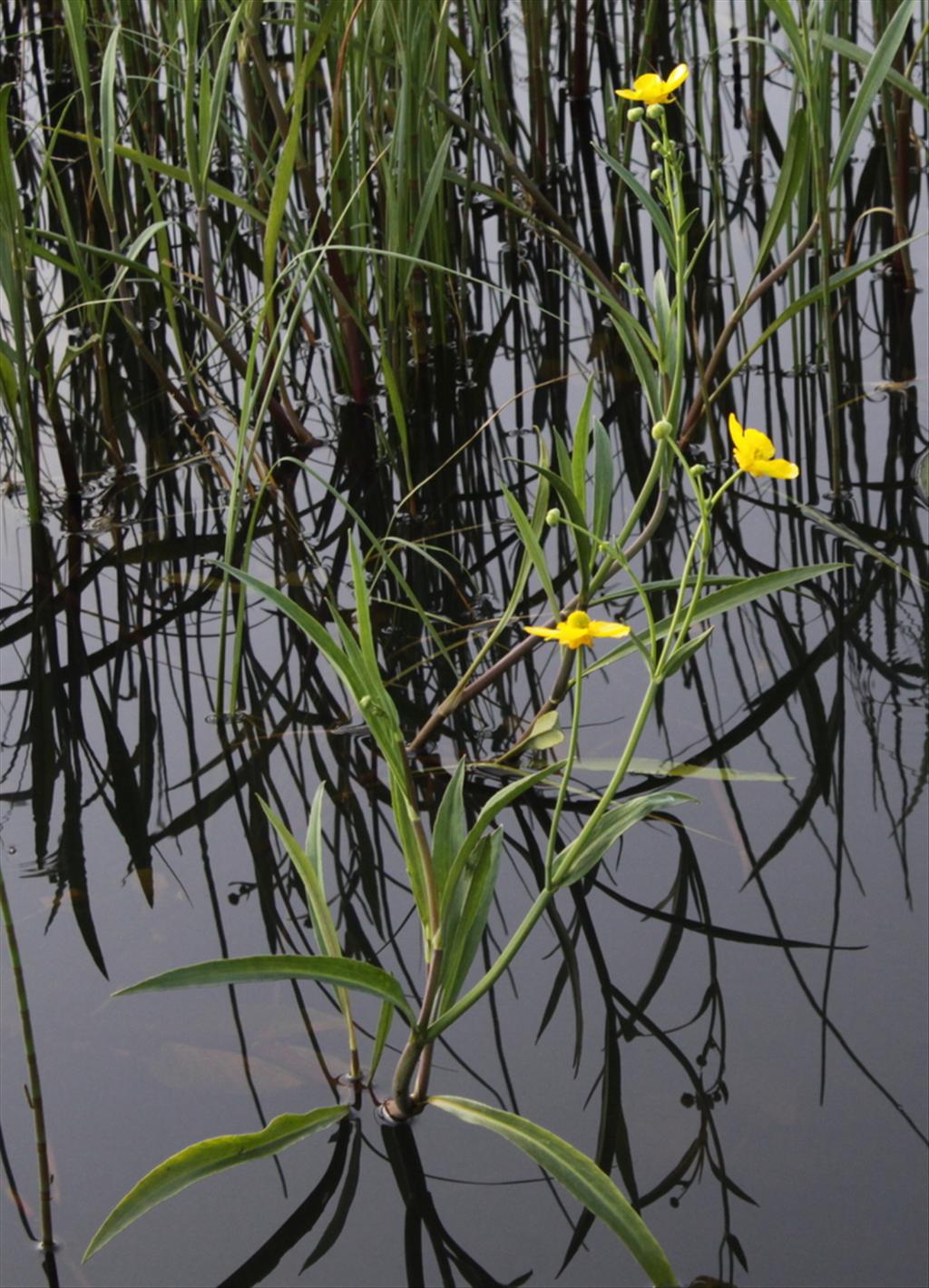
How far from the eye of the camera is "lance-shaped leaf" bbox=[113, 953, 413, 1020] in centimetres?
85

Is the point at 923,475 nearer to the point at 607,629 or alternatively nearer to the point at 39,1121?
the point at 607,629

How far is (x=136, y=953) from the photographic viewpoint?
117cm

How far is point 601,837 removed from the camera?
38.0 inches

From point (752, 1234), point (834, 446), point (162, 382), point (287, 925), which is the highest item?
point (162, 382)

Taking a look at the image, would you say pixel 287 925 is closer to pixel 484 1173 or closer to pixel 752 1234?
pixel 484 1173

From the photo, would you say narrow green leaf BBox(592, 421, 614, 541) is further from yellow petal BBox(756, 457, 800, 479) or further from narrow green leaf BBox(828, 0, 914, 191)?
narrow green leaf BBox(828, 0, 914, 191)

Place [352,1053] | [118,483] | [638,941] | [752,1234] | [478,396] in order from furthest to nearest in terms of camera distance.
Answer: [478,396] < [118,483] < [638,941] < [352,1053] < [752,1234]

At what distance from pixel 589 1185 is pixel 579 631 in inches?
13.7

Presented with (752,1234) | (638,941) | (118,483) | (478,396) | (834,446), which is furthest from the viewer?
(478,396)

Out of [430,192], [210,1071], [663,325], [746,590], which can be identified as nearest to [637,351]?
[663,325]

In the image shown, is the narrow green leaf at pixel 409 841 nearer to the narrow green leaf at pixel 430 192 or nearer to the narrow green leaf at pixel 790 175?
the narrow green leaf at pixel 790 175

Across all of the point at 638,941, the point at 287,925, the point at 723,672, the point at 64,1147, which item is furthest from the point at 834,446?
the point at 64,1147

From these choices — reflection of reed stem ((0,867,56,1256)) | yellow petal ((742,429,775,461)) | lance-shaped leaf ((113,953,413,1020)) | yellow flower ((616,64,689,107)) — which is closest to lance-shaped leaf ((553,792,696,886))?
lance-shaped leaf ((113,953,413,1020))

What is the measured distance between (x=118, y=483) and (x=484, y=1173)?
1.22 metres
